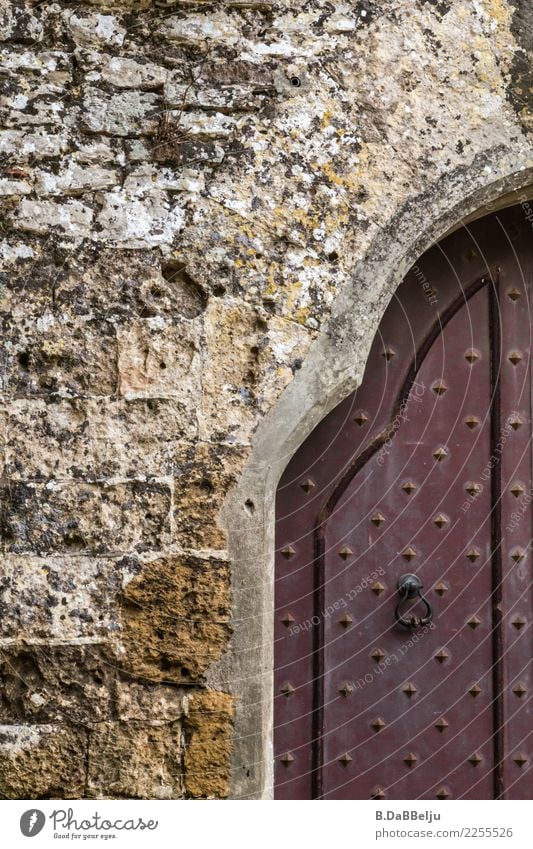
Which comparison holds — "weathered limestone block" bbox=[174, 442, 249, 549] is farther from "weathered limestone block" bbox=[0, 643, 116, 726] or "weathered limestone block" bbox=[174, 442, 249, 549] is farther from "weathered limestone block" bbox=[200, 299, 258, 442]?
"weathered limestone block" bbox=[0, 643, 116, 726]

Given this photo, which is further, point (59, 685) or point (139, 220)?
point (139, 220)

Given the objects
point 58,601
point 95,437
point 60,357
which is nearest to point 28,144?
point 60,357

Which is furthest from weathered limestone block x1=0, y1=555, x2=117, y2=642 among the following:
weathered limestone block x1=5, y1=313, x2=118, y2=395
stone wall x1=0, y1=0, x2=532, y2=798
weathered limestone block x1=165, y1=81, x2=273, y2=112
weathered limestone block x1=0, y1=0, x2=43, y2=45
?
weathered limestone block x1=0, y1=0, x2=43, y2=45

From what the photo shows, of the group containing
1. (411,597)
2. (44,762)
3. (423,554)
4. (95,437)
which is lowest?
(44,762)

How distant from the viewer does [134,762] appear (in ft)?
8.60

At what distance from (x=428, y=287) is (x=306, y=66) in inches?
29.0

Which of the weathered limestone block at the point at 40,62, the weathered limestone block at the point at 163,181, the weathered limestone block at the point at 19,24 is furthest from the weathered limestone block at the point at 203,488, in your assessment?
the weathered limestone block at the point at 19,24

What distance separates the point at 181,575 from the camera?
105 inches

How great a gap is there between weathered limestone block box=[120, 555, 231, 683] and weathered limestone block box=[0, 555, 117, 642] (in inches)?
2.0

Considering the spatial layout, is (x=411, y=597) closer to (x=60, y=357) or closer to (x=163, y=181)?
(x=60, y=357)

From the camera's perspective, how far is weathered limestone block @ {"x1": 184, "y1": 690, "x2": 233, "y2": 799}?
2621 millimetres

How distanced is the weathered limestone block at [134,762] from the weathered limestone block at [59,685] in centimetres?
7

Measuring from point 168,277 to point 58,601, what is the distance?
90 cm

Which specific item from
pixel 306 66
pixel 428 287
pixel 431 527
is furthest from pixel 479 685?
pixel 306 66
